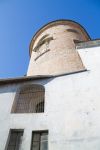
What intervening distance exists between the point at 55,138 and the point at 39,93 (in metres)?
3.08

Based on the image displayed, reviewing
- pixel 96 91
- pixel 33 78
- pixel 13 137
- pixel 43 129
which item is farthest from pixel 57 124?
pixel 33 78

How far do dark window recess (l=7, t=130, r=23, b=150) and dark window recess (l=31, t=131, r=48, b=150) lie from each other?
0.49 m

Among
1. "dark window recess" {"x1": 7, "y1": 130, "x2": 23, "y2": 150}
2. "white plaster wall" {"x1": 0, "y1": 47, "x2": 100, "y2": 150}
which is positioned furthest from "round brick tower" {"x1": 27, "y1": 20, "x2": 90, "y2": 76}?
"dark window recess" {"x1": 7, "y1": 130, "x2": 23, "y2": 150}

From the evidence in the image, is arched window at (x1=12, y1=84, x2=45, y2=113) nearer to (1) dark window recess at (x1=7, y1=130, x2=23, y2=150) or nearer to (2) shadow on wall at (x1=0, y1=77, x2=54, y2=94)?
(2) shadow on wall at (x1=0, y1=77, x2=54, y2=94)

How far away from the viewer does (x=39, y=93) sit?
966cm

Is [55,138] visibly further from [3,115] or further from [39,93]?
[39,93]

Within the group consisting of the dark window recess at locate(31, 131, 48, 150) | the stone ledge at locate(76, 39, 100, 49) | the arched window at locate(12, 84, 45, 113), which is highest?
the stone ledge at locate(76, 39, 100, 49)

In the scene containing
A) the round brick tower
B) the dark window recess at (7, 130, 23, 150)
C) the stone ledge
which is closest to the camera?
the dark window recess at (7, 130, 23, 150)

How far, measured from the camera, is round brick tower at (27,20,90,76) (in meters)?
12.3

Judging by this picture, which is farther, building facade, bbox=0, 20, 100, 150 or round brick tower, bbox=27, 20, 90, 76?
round brick tower, bbox=27, 20, 90, 76

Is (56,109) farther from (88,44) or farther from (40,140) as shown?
(88,44)

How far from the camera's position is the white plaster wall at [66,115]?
680 centimetres

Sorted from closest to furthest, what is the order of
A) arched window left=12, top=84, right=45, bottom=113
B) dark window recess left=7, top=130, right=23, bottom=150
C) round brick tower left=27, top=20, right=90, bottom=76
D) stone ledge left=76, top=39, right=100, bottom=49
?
dark window recess left=7, top=130, right=23, bottom=150 < arched window left=12, top=84, right=45, bottom=113 < stone ledge left=76, top=39, right=100, bottom=49 < round brick tower left=27, top=20, right=90, bottom=76

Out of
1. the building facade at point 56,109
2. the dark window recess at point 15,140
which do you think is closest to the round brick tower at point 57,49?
the building facade at point 56,109
